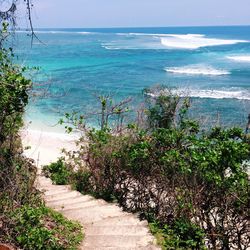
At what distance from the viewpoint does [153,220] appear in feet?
32.0

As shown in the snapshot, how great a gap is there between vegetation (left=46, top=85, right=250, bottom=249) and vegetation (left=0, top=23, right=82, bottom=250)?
6.86 ft

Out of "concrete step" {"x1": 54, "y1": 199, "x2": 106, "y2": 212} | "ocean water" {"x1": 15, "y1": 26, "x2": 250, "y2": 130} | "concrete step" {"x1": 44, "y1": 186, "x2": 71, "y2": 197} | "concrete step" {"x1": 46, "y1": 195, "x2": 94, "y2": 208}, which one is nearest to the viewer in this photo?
"concrete step" {"x1": 54, "y1": 199, "x2": 106, "y2": 212}

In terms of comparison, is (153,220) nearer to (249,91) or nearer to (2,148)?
(2,148)

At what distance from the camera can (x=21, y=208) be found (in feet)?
26.9

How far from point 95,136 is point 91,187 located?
4.92 feet

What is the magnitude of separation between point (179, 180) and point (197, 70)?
4238 centimetres

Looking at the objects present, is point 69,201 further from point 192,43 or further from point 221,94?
point 192,43

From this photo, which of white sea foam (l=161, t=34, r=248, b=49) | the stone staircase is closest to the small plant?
the stone staircase

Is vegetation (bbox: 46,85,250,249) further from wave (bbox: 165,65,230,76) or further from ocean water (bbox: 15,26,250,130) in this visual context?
wave (bbox: 165,65,230,76)

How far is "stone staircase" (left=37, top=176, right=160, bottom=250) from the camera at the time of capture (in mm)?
8203

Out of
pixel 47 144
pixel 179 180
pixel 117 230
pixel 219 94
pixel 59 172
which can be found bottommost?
pixel 47 144

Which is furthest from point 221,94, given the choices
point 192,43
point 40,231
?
point 192,43

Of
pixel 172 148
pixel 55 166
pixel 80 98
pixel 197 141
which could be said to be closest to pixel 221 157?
pixel 197 141

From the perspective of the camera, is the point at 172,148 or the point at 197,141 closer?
the point at 197,141
